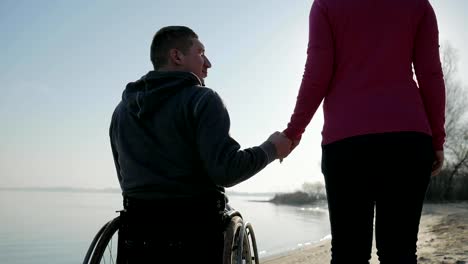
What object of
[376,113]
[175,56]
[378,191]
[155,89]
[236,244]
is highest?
[175,56]

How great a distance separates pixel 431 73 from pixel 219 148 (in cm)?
100

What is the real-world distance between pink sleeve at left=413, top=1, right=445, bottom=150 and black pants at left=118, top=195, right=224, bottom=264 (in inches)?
40.0

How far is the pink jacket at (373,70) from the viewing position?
186 centimetres

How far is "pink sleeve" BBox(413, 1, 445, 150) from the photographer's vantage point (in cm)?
200

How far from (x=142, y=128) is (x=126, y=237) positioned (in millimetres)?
474

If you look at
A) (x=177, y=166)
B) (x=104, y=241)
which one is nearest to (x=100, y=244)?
(x=104, y=241)

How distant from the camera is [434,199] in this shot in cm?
2875

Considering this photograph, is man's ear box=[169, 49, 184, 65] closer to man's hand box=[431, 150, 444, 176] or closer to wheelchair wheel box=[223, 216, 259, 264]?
wheelchair wheel box=[223, 216, 259, 264]

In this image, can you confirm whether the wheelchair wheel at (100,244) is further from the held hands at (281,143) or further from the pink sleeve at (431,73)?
the pink sleeve at (431,73)

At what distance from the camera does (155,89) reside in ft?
6.64

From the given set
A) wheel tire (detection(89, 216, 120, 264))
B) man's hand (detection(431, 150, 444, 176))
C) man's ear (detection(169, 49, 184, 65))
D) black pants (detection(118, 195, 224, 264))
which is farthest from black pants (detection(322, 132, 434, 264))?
wheel tire (detection(89, 216, 120, 264))

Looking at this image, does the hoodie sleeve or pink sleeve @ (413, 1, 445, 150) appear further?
pink sleeve @ (413, 1, 445, 150)

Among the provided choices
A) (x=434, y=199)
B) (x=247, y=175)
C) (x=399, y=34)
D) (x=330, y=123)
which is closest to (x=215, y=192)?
(x=247, y=175)

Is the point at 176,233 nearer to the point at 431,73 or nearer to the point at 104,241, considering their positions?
the point at 104,241
